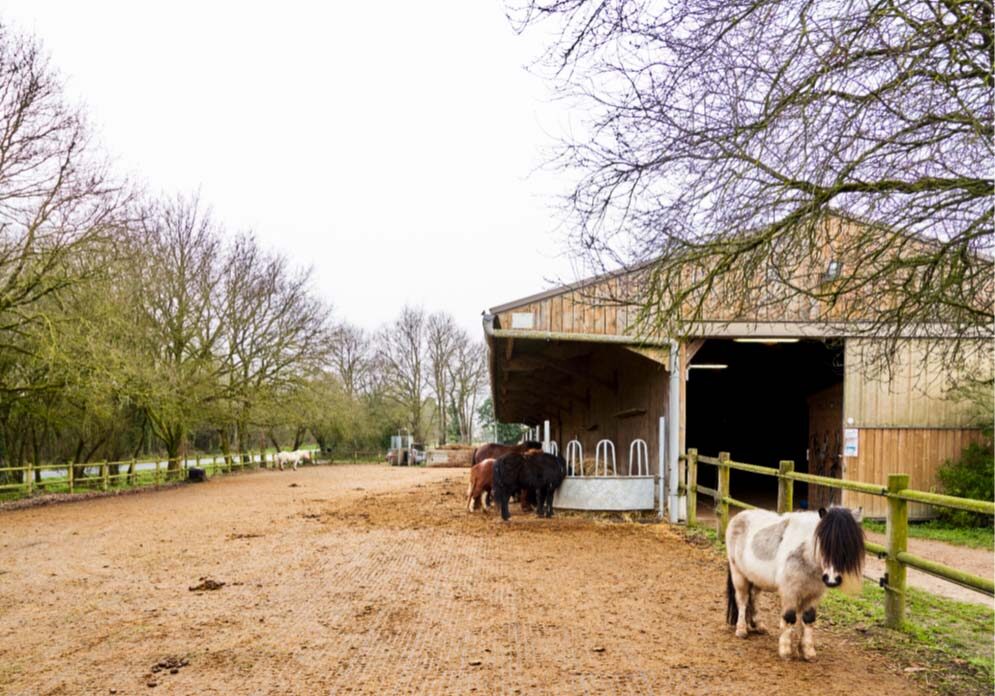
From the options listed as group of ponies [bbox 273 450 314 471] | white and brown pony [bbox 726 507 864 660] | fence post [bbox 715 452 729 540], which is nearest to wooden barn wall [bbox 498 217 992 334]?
white and brown pony [bbox 726 507 864 660]

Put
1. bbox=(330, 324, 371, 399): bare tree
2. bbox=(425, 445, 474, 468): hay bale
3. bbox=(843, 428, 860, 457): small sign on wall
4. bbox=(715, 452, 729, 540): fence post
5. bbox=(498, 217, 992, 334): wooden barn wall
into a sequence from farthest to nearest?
bbox=(330, 324, 371, 399): bare tree < bbox=(425, 445, 474, 468): hay bale < bbox=(843, 428, 860, 457): small sign on wall < bbox=(715, 452, 729, 540): fence post < bbox=(498, 217, 992, 334): wooden barn wall

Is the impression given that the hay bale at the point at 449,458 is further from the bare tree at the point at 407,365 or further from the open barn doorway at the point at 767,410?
the open barn doorway at the point at 767,410

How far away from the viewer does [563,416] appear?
2595 cm

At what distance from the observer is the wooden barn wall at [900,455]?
40.1 ft

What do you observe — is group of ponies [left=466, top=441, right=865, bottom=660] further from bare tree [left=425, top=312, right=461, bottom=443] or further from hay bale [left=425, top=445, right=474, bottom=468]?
bare tree [left=425, top=312, right=461, bottom=443]

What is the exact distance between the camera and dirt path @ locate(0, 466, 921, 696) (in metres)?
4.01

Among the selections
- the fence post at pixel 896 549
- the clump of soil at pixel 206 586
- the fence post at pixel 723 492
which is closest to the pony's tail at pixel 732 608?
the fence post at pixel 896 549

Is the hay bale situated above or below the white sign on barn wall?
below

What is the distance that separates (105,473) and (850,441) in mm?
17865

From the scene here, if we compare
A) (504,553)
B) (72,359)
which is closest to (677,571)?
(504,553)

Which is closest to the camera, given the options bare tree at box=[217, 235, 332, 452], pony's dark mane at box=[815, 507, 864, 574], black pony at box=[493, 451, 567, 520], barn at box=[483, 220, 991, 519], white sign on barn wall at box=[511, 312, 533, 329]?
pony's dark mane at box=[815, 507, 864, 574]

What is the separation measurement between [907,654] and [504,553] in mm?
4458

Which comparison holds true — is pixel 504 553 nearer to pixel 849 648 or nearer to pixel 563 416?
pixel 849 648

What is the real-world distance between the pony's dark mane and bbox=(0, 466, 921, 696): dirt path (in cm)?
66
